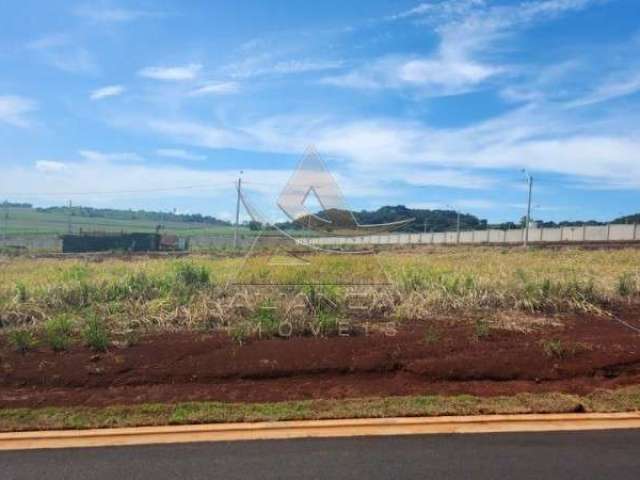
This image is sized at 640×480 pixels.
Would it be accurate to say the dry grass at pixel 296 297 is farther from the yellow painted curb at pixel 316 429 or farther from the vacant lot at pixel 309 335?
the yellow painted curb at pixel 316 429

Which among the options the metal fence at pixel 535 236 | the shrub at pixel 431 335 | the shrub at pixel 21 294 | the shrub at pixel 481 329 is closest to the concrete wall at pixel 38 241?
the metal fence at pixel 535 236

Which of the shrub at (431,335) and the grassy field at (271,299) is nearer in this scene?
the shrub at (431,335)

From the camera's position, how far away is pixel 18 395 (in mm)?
6148

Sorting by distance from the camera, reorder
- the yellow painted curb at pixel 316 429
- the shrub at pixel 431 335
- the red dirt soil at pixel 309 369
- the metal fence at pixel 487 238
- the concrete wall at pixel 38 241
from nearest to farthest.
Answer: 1. the yellow painted curb at pixel 316 429
2. the red dirt soil at pixel 309 369
3. the shrub at pixel 431 335
4. the metal fence at pixel 487 238
5. the concrete wall at pixel 38 241

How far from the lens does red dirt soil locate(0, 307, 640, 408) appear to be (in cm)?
628

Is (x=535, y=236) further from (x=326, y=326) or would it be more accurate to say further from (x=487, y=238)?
(x=326, y=326)

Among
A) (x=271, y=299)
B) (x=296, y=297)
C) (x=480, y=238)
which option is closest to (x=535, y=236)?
(x=480, y=238)

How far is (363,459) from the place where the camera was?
4652 mm

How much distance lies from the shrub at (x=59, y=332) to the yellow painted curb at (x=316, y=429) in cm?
231

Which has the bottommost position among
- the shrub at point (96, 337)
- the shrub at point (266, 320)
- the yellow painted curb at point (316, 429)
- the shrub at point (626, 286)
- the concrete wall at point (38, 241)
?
the concrete wall at point (38, 241)

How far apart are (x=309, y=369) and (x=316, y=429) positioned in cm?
154

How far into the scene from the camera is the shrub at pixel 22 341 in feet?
24.3

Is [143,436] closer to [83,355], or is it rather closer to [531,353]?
[83,355]

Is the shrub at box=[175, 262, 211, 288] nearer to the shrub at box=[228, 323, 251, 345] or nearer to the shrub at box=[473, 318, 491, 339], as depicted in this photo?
the shrub at box=[228, 323, 251, 345]
